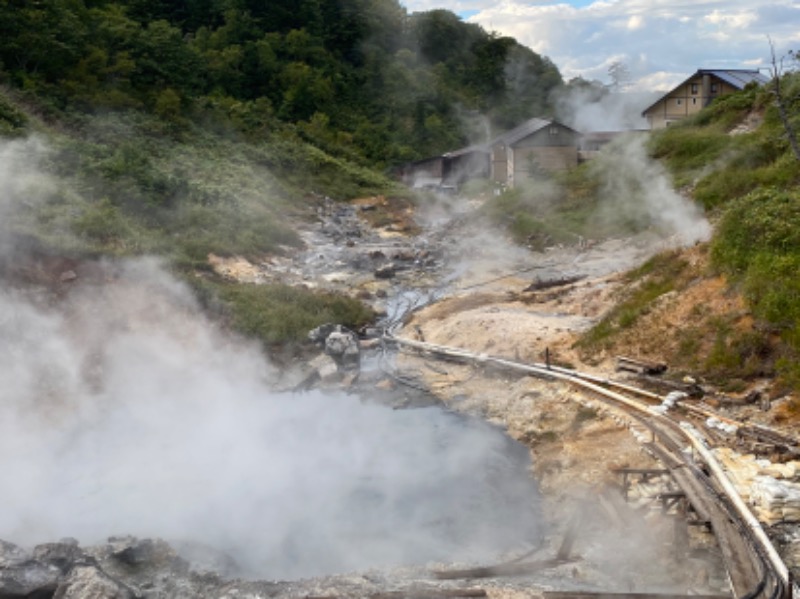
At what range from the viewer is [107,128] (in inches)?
1000

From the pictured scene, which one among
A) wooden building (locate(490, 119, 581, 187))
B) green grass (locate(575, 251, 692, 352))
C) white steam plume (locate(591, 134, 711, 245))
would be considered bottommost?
green grass (locate(575, 251, 692, 352))

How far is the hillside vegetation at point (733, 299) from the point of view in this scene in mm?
9797

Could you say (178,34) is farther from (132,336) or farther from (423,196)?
(132,336)

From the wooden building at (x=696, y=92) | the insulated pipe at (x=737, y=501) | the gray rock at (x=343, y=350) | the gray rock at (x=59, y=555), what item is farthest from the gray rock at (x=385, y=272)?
the wooden building at (x=696, y=92)

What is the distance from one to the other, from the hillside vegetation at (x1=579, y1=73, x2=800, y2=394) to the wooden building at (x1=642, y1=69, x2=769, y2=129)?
16.8 meters

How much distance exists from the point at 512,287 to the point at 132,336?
888 centimetres

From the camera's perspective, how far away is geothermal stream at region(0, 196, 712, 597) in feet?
23.8

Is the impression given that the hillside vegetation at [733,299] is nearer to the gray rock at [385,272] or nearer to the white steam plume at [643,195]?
the white steam plume at [643,195]

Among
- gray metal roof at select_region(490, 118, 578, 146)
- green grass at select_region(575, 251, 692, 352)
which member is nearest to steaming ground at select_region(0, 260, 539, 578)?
green grass at select_region(575, 251, 692, 352)

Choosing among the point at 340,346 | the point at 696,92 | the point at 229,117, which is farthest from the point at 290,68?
the point at 340,346

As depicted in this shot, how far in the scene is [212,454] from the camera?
10055 millimetres

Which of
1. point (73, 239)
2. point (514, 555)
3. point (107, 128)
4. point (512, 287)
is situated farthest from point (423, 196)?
point (514, 555)

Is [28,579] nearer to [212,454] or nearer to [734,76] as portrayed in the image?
[212,454]

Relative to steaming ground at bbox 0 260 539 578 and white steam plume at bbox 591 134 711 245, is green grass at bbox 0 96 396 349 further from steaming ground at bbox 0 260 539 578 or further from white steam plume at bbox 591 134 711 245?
white steam plume at bbox 591 134 711 245
